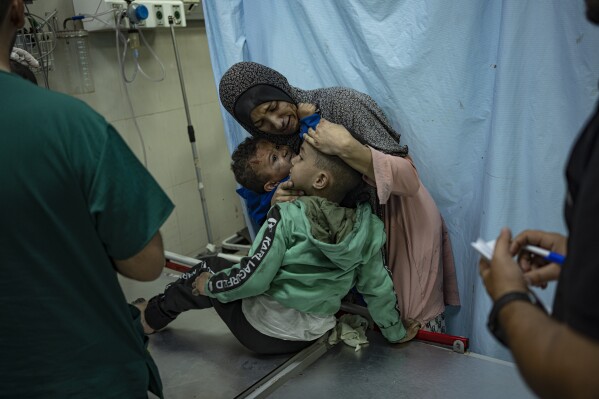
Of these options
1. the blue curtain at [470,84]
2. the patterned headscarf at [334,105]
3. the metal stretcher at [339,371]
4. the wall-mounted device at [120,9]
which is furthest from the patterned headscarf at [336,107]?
the wall-mounted device at [120,9]

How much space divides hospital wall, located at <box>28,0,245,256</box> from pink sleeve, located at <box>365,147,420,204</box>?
148 centimetres

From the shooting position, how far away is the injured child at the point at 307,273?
153 cm

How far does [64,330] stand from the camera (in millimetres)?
936

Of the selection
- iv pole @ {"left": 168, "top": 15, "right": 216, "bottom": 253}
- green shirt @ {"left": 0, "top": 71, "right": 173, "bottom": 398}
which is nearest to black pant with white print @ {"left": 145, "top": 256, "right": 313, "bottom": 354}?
green shirt @ {"left": 0, "top": 71, "right": 173, "bottom": 398}

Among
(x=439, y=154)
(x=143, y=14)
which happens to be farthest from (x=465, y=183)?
(x=143, y=14)

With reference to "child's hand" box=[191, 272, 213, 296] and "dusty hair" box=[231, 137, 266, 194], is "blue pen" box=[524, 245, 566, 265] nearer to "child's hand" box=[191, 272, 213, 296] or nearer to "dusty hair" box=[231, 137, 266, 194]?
"child's hand" box=[191, 272, 213, 296]

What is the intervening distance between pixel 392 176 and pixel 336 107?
1.20 ft

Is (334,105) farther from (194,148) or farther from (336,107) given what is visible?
(194,148)

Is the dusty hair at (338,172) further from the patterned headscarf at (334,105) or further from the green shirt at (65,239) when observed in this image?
the green shirt at (65,239)

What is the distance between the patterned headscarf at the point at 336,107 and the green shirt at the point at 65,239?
897 mm

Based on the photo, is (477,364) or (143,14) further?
(143,14)

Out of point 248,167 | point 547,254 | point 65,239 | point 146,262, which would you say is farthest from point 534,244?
point 248,167

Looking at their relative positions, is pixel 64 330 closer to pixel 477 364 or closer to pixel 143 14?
pixel 477 364

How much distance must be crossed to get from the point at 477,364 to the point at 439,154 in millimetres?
680
